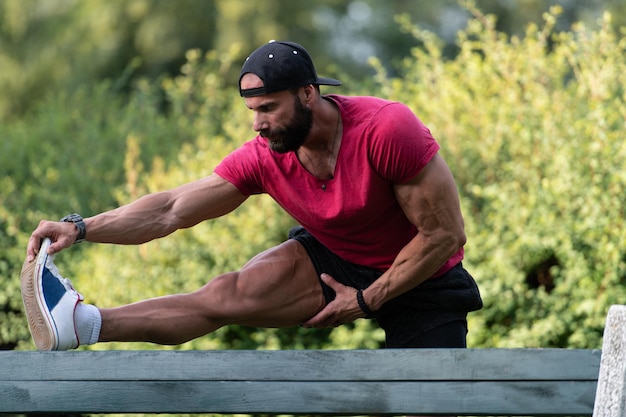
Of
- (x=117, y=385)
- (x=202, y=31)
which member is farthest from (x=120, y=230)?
(x=202, y=31)

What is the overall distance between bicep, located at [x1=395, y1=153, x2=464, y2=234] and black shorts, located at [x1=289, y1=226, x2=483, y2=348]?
31 cm

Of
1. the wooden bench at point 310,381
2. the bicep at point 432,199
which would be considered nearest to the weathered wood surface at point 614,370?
the wooden bench at point 310,381

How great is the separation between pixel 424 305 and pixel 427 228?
0.38m

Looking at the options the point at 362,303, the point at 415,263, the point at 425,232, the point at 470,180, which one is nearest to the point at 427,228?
the point at 425,232

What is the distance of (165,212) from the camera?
3.73m

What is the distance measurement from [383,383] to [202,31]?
14.6 m

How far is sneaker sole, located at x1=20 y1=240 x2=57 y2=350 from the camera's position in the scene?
3.32 m

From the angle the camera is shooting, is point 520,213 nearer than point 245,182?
No

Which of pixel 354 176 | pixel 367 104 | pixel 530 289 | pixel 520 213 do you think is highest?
pixel 367 104

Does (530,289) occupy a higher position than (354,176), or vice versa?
(354,176)

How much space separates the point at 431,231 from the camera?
3459mm

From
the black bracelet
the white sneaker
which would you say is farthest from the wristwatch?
the black bracelet

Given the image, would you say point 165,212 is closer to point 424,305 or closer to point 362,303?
point 362,303

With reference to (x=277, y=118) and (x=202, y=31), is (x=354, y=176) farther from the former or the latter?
(x=202, y=31)
